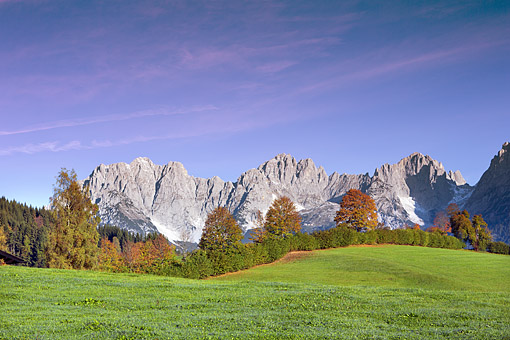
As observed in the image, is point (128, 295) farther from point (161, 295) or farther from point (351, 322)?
point (351, 322)

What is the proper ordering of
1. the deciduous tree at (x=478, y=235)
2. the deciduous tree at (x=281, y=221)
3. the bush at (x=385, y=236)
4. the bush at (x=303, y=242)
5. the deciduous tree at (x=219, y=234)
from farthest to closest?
the deciduous tree at (x=478, y=235), the bush at (x=385, y=236), the deciduous tree at (x=281, y=221), the bush at (x=303, y=242), the deciduous tree at (x=219, y=234)

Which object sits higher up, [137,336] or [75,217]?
[75,217]

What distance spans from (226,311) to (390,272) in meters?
29.4

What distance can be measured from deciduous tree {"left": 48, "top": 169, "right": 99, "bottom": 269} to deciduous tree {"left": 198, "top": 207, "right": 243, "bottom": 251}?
13610 mm

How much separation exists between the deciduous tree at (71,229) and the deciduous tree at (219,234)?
13.6 metres

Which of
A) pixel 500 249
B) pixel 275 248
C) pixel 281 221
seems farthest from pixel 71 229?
pixel 500 249

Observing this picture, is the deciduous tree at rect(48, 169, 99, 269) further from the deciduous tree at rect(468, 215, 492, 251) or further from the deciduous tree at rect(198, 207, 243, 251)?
the deciduous tree at rect(468, 215, 492, 251)

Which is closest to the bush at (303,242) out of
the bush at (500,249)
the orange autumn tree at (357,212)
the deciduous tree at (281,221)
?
the deciduous tree at (281,221)

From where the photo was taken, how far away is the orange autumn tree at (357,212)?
83.1 metres

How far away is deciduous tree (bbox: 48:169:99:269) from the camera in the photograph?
138 ft

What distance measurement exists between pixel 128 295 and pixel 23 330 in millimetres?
8874

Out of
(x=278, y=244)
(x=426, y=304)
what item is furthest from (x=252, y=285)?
(x=278, y=244)

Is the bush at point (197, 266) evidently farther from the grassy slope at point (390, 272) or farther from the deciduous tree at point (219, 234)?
the deciduous tree at point (219, 234)

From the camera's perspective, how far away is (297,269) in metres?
46.0
